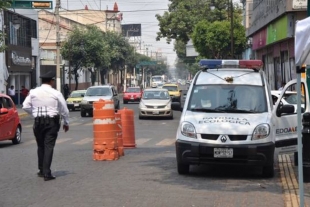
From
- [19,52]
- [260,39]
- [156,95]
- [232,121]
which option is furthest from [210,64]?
[19,52]

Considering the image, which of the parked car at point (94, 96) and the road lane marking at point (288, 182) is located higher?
the parked car at point (94, 96)

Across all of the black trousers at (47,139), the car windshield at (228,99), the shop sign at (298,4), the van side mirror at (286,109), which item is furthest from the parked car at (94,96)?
the black trousers at (47,139)

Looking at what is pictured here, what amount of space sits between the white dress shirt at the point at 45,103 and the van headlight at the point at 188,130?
6.83ft

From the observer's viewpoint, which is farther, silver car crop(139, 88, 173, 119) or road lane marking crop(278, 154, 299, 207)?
silver car crop(139, 88, 173, 119)

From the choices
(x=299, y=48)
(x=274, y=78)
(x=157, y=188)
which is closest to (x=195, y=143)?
(x=157, y=188)

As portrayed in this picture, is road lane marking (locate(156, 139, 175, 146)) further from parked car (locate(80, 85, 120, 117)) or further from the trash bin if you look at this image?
parked car (locate(80, 85, 120, 117))

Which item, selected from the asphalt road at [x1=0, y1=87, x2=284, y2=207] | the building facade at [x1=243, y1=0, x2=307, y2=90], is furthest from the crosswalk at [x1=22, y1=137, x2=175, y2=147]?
the building facade at [x1=243, y1=0, x2=307, y2=90]

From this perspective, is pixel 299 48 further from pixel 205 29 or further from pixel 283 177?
pixel 205 29

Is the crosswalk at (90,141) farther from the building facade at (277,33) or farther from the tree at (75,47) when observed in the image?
the tree at (75,47)

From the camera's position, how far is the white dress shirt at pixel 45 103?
11.3 meters

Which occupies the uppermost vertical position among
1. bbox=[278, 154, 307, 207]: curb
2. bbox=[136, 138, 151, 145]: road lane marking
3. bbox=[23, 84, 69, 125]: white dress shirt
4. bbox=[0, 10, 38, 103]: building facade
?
bbox=[0, 10, 38, 103]: building facade

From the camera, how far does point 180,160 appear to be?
11609 millimetres

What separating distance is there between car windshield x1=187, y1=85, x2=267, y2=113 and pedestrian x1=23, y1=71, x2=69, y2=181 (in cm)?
255

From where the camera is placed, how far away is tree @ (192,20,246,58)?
55531 mm
